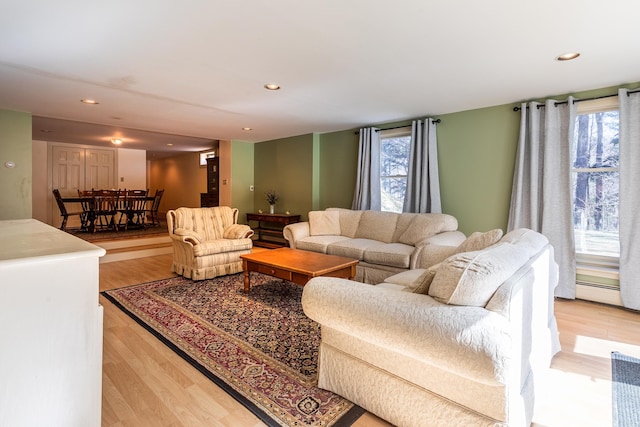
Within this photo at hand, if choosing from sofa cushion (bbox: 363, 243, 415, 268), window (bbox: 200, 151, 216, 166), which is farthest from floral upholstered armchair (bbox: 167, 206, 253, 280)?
window (bbox: 200, 151, 216, 166)

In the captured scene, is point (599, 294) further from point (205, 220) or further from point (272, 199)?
point (272, 199)

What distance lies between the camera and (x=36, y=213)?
24.9 ft

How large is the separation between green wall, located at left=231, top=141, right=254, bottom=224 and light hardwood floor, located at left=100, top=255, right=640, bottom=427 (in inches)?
162

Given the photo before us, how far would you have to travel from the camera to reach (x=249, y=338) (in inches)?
95.5

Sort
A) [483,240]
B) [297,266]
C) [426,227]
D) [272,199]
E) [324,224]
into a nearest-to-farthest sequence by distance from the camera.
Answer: [483,240] < [297,266] < [426,227] < [324,224] < [272,199]

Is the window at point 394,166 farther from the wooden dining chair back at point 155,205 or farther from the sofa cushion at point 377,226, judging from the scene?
the wooden dining chair back at point 155,205

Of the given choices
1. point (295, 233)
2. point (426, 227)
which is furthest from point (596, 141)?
point (295, 233)

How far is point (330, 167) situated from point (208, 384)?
4.44m

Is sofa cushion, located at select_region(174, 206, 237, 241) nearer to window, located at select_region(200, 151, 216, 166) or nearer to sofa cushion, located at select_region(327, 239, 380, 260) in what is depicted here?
sofa cushion, located at select_region(327, 239, 380, 260)

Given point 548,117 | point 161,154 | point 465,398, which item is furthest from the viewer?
Result: point 161,154

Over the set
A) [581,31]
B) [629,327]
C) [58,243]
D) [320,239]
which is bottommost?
[629,327]

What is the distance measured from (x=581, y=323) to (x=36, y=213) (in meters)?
10.5

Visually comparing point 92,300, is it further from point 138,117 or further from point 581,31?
point 138,117

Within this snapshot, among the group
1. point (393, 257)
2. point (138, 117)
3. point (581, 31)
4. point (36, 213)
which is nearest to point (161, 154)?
point (36, 213)
